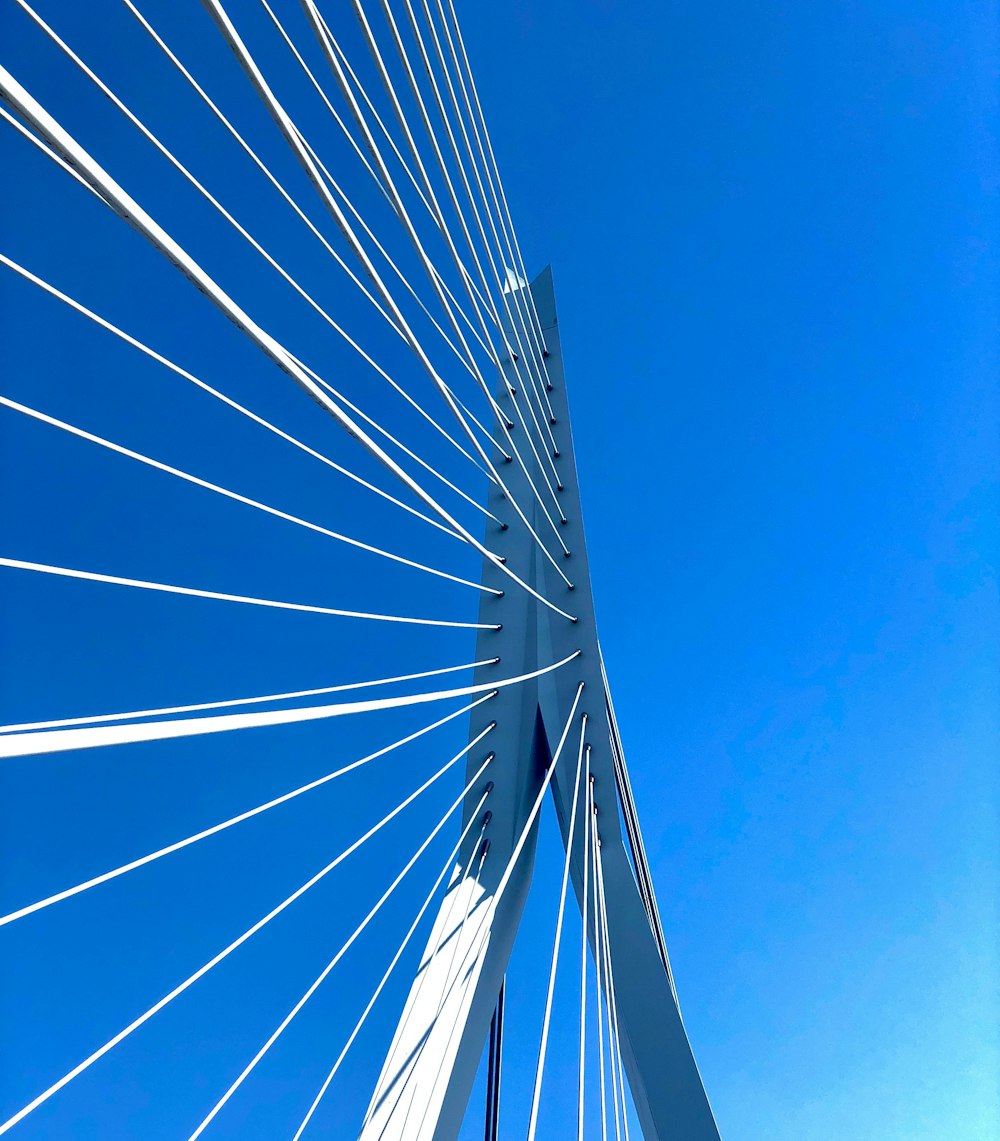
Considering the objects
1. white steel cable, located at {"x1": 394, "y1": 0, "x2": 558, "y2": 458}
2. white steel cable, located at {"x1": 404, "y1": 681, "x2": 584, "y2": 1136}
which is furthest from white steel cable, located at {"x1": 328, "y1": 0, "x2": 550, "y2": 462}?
white steel cable, located at {"x1": 404, "y1": 681, "x2": 584, "y2": 1136}

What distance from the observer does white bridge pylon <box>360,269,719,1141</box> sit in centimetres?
158

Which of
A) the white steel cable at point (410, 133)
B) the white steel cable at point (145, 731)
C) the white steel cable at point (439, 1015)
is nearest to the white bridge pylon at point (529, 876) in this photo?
the white steel cable at point (439, 1015)

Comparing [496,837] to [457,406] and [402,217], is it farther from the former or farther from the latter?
[402,217]

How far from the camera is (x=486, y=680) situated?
7.42 ft

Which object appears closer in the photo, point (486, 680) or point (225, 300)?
point (225, 300)

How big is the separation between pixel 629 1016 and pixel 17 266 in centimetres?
191

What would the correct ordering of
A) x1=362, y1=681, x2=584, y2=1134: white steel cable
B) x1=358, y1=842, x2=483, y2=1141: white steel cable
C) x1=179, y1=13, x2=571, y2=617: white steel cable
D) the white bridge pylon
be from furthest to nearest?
x1=362, y1=681, x2=584, y2=1134: white steel cable, the white bridge pylon, x1=358, y1=842, x2=483, y2=1141: white steel cable, x1=179, y1=13, x2=571, y2=617: white steel cable

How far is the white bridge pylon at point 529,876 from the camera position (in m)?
1.58

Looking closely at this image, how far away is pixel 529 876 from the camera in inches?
80.9

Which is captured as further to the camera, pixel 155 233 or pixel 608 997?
pixel 608 997

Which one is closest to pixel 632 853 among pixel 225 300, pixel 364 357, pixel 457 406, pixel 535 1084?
pixel 535 1084

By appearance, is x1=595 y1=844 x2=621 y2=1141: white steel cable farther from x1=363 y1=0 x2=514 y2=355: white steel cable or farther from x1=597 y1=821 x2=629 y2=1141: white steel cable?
x1=363 y1=0 x2=514 y2=355: white steel cable

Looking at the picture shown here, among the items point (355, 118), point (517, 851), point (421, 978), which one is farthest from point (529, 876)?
point (355, 118)

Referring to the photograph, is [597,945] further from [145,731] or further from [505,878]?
[145,731]
